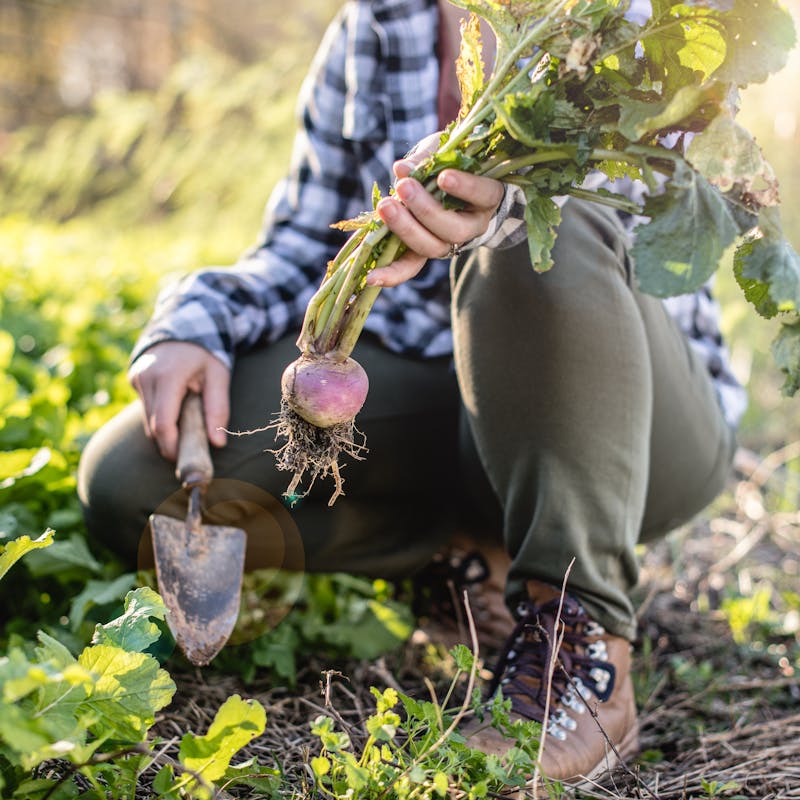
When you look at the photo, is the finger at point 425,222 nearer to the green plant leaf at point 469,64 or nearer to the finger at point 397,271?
the finger at point 397,271

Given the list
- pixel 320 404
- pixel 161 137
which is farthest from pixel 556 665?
pixel 161 137

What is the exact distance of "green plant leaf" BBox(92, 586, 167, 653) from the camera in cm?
102

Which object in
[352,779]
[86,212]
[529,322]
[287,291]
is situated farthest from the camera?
[86,212]

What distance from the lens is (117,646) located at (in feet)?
3.31

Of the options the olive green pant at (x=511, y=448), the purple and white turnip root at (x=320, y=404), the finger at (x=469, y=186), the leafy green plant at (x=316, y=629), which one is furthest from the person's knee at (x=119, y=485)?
the finger at (x=469, y=186)

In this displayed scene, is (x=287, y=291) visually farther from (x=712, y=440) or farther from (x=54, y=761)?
(x=54, y=761)

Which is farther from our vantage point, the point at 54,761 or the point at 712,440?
the point at 712,440

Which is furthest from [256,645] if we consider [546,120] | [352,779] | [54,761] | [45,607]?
[546,120]

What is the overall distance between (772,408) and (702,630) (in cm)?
225

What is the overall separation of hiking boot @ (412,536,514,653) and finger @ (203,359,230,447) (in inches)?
24.6

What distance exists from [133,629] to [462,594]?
3.53 feet

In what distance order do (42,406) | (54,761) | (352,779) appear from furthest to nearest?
(42,406) < (54,761) < (352,779)

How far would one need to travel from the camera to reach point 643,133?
3.13 ft

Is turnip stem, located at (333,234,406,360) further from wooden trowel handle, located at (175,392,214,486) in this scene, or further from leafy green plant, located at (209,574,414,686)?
leafy green plant, located at (209,574,414,686)
